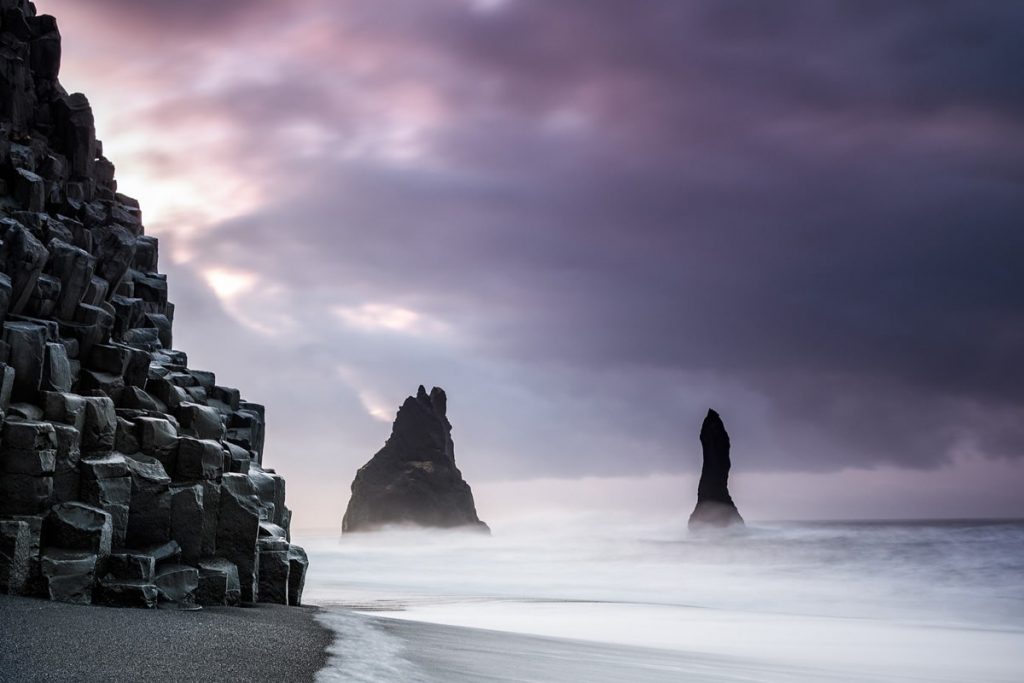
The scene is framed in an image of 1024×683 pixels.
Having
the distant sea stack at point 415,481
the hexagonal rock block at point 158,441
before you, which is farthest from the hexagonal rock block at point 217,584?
the distant sea stack at point 415,481

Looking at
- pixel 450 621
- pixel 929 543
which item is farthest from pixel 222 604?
pixel 929 543

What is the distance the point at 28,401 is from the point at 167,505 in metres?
3.06

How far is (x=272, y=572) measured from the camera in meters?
18.9

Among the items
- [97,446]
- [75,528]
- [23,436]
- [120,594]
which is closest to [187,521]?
[97,446]

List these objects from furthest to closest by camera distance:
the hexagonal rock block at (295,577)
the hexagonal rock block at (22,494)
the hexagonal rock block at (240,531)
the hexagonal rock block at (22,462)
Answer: the hexagonal rock block at (295,577), the hexagonal rock block at (240,531), the hexagonal rock block at (22,462), the hexagonal rock block at (22,494)

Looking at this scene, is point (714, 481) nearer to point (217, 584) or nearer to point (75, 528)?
point (217, 584)

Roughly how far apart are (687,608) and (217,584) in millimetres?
22112

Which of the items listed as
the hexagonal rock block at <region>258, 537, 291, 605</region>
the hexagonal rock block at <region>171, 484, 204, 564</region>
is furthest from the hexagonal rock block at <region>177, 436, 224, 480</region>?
the hexagonal rock block at <region>258, 537, 291, 605</region>

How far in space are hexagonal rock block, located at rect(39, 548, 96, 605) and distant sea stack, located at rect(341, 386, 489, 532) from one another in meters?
84.5

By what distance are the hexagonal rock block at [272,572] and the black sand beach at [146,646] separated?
454 cm

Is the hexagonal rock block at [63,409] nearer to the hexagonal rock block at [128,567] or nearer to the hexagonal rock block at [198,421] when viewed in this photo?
the hexagonal rock block at [128,567]

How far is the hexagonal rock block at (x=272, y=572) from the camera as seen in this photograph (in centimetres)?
1883

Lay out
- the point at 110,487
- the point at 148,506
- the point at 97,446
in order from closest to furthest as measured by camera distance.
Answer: the point at 110,487, the point at 97,446, the point at 148,506

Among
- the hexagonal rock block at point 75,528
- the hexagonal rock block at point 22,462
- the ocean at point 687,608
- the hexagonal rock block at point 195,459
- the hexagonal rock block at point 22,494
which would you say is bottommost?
the ocean at point 687,608
